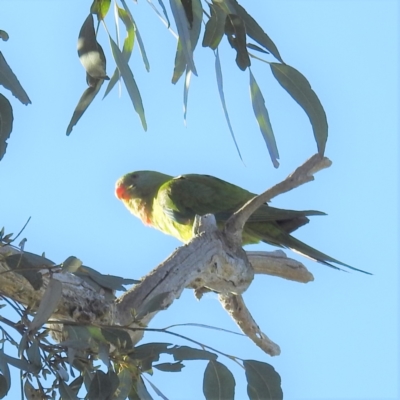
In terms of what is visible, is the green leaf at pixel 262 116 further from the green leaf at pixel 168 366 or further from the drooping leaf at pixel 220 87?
the green leaf at pixel 168 366

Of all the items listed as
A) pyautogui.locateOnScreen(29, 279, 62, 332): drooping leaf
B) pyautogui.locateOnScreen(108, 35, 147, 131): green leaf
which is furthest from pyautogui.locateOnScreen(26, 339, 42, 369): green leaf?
pyautogui.locateOnScreen(108, 35, 147, 131): green leaf

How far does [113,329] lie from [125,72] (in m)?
0.61

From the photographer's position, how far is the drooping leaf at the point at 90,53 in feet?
6.15

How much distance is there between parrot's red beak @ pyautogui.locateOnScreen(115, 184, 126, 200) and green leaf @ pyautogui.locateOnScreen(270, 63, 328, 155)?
2566mm

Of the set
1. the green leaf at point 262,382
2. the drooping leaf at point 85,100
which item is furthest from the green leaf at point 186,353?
the drooping leaf at point 85,100

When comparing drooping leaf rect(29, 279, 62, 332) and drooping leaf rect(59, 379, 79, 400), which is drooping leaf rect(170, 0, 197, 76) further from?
drooping leaf rect(59, 379, 79, 400)

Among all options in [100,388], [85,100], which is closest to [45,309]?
[100,388]

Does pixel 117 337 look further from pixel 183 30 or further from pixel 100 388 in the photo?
pixel 183 30

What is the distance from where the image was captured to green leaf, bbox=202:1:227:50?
188 cm

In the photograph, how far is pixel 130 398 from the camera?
1676mm

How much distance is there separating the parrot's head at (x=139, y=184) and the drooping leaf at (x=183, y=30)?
2.56 meters

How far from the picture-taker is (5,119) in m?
1.55

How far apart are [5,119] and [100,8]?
0.57m

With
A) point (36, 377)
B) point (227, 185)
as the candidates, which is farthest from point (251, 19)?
point (227, 185)
